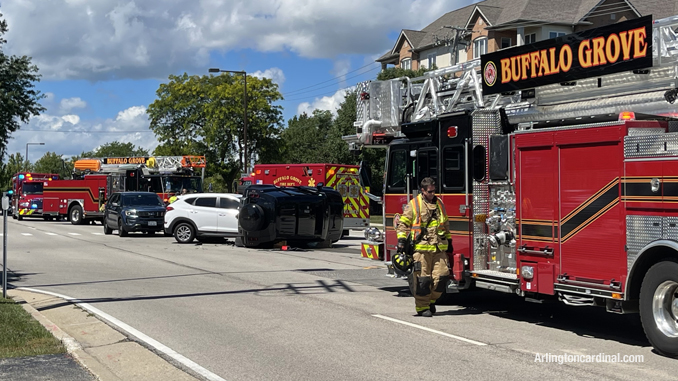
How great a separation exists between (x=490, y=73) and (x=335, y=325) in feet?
12.9

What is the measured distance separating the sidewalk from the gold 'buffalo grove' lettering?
554 cm

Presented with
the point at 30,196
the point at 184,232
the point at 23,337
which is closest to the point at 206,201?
the point at 184,232

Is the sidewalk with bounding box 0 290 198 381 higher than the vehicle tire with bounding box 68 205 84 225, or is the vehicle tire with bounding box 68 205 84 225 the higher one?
the vehicle tire with bounding box 68 205 84 225

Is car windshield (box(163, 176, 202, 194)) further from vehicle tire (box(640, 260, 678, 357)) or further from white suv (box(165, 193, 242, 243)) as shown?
vehicle tire (box(640, 260, 678, 357))

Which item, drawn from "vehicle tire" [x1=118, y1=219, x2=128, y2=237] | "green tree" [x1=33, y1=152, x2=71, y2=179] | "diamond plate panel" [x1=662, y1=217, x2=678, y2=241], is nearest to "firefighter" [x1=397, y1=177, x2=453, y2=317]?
"diamond plate panel" [x1=662, y1=217, x2=678, y2=241]

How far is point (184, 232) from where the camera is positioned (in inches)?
959

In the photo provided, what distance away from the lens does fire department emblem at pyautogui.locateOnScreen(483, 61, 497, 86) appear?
982 cm

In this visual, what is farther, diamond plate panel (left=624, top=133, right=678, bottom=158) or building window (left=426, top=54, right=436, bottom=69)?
building window (left=426, top=54, right=436, bottom=69)

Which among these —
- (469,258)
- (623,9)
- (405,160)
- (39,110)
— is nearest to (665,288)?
(469,258)

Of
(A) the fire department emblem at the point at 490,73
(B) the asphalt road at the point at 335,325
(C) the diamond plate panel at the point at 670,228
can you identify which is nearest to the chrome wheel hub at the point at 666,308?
(B) the asphalt road at the point at 335,325

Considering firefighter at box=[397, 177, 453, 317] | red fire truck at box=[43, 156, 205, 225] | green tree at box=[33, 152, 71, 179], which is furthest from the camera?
green tree at box=[33, 152, 71, 179]

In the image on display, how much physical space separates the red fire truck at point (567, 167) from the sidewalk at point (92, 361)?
4508 millimetres

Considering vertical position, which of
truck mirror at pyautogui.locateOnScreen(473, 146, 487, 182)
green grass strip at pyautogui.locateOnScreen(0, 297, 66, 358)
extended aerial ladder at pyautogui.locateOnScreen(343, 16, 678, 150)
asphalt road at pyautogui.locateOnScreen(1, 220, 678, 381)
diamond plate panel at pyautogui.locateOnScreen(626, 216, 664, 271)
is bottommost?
asphalt road at pyautogui.locateOnScreen(1, 220, 678, 381)

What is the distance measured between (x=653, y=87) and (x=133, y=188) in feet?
98.7
